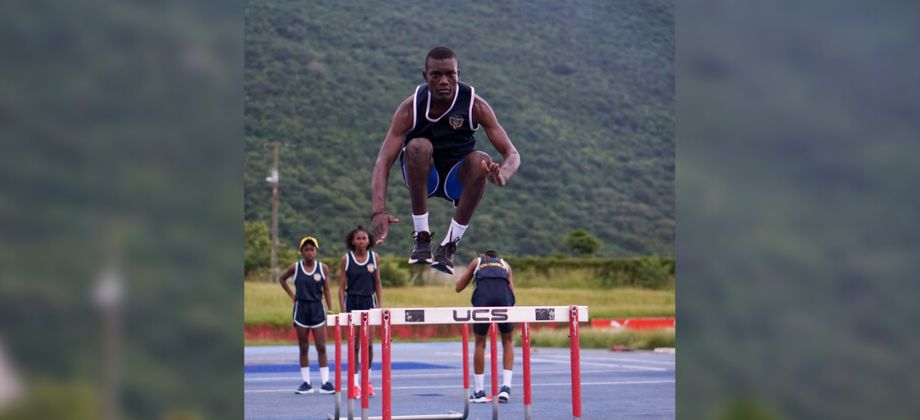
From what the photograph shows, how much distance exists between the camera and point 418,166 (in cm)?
583

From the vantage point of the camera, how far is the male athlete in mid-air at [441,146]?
578 centimetres

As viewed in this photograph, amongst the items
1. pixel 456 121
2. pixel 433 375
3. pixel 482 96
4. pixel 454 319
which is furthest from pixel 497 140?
pixel 482 96

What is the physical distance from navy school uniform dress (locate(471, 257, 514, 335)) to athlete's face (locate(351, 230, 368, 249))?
178cm

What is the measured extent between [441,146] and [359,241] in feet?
15.9

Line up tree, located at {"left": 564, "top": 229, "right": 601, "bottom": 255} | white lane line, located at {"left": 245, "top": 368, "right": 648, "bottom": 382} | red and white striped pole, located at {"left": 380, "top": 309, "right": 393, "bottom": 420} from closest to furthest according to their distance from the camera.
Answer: red and white striped pole, located at {"left": 380, "top": 309, "right": 393, "bottom": 420}
white lane line, located at {"left": 245, "top": 368, "right": 648, "bottom": 382}
tree, located at {"left": 564, "top": 229, "right": 601, "bottom": 255}

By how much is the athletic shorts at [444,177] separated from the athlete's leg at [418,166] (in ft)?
0.17

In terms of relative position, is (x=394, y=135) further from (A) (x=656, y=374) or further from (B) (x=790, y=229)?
(A) (x=656, y=374)

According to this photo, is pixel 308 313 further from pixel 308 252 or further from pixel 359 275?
pixel 359 275

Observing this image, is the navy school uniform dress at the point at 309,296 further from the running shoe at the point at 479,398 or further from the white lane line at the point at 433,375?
the white lane line at the point at 433,375

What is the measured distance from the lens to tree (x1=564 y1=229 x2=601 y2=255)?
14887mm

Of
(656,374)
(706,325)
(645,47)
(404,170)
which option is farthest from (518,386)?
(706,325)

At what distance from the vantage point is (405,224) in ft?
37.1

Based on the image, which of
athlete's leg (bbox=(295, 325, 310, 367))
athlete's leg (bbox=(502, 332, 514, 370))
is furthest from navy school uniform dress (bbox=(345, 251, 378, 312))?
athlete's leg (bbox=(502, 332, 514, 370))

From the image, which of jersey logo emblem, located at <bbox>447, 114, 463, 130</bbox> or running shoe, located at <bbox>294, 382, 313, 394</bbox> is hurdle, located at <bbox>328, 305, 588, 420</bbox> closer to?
jersey logo emblem, located at <bbox>447, 114, 463, 130</bbox>
